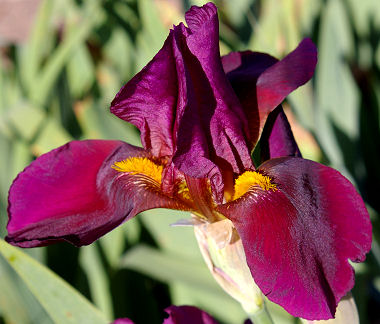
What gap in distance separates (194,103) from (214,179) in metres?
0.07

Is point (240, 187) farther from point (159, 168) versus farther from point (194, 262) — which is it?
point (194, 262)

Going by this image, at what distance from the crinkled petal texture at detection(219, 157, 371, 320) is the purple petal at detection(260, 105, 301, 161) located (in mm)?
83

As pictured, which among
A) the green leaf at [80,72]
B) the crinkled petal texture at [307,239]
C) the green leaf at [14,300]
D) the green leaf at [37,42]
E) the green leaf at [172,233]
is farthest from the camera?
the green leaf at [80,72]

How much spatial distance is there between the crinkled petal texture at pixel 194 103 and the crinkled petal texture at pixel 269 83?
0.08ft

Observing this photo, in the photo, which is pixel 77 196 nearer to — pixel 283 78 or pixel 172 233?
pixel 283 78

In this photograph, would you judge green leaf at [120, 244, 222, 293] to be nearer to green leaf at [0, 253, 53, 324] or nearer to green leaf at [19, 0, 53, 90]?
green leaf at [0, 253, 53, 324]

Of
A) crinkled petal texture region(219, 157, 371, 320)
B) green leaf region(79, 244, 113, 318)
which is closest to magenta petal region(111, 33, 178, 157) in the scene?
crinkled petal texture region(219, 157, 371, 320)

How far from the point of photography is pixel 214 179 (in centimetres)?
50

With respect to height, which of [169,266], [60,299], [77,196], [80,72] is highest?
[80,72]

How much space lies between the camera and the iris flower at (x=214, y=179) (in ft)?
1.41

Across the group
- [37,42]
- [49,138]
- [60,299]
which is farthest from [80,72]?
[60,299]

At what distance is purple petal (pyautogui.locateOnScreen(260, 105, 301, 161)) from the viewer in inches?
21.9

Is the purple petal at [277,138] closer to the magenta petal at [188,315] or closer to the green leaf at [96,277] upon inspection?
the magenta petal at [188,315]

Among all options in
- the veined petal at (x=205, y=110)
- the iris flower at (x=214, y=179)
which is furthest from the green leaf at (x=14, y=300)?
the veined petal at (x=205, y=110)
